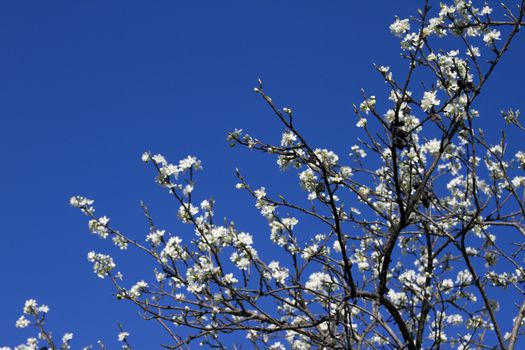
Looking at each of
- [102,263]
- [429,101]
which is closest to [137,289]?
[102,263]

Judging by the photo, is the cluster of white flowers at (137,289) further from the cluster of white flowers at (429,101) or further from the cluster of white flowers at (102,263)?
the cluster of white flowers at (429,101)

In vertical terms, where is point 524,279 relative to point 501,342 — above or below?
above

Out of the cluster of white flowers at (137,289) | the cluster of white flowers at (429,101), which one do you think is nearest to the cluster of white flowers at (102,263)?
the cluster of white flowers at (137,289)

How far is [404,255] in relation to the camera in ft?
21.9

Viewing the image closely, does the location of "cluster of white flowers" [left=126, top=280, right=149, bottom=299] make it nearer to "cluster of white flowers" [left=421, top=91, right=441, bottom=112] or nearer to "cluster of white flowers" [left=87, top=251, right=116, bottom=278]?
"cluster of white flowers" [left=87, top=251, right=116, bottom=278]

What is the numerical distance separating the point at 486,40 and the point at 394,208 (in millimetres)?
2390

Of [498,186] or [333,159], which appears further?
[498,186]

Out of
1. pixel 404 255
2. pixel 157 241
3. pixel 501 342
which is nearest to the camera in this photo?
pixel 501 342

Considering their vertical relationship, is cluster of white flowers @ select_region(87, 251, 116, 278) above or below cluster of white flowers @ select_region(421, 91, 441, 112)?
above

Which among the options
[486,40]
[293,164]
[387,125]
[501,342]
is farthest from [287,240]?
[486,40]

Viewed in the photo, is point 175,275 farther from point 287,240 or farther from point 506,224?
point 506,224

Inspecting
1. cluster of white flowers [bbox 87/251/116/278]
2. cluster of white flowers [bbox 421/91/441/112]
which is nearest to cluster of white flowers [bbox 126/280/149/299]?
cluster of white flowers [bbox 87/251/116/278]

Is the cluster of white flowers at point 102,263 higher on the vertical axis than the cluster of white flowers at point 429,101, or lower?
higher

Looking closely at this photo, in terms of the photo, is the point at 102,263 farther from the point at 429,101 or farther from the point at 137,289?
the point at 429,101
